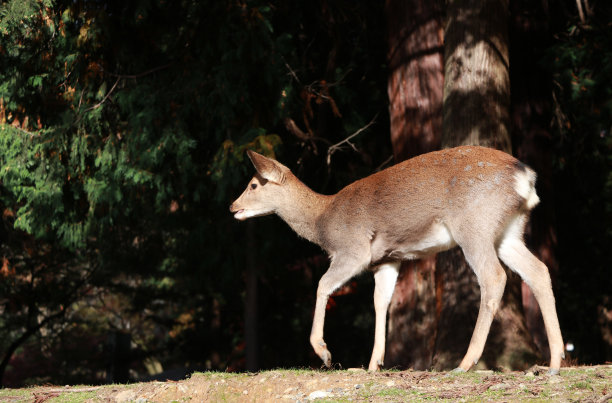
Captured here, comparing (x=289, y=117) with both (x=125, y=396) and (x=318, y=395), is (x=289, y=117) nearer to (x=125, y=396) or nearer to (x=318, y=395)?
(x=125, y=396)

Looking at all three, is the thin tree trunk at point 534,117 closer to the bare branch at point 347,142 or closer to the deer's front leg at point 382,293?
the bare branch at point 347,142

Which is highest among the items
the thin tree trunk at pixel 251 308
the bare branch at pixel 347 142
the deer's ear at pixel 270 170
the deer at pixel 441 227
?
the bare branch at pixel 347 142

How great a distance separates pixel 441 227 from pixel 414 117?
456 cm

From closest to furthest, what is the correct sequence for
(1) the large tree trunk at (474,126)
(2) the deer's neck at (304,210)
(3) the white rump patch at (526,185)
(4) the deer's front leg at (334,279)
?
1. (3) the white rump patch at (526,185)
2. (4) the deer's front leg at (334,279)
3. (2) the deer's neck at (304,210)
4. (1) the large tree trunk at (474,126)

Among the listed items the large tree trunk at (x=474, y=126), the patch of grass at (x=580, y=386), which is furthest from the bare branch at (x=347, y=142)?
the patch of grass at (x=580, y=386)

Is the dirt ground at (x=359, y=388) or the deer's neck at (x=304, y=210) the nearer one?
the dirt ground at (x=359, y=388)

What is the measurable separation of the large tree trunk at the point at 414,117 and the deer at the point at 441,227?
3.34 m

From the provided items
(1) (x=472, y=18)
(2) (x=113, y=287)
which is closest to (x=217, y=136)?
(1) (x=472, y=18)

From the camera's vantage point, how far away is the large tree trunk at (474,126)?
28.8 ft

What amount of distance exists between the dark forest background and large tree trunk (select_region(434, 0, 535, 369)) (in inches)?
1.0

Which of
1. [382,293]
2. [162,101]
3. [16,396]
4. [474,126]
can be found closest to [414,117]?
[474,126]

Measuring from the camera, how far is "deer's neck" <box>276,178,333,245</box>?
814 centimetres

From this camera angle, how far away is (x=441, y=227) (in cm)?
711

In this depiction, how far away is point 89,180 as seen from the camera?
40.4 ft
